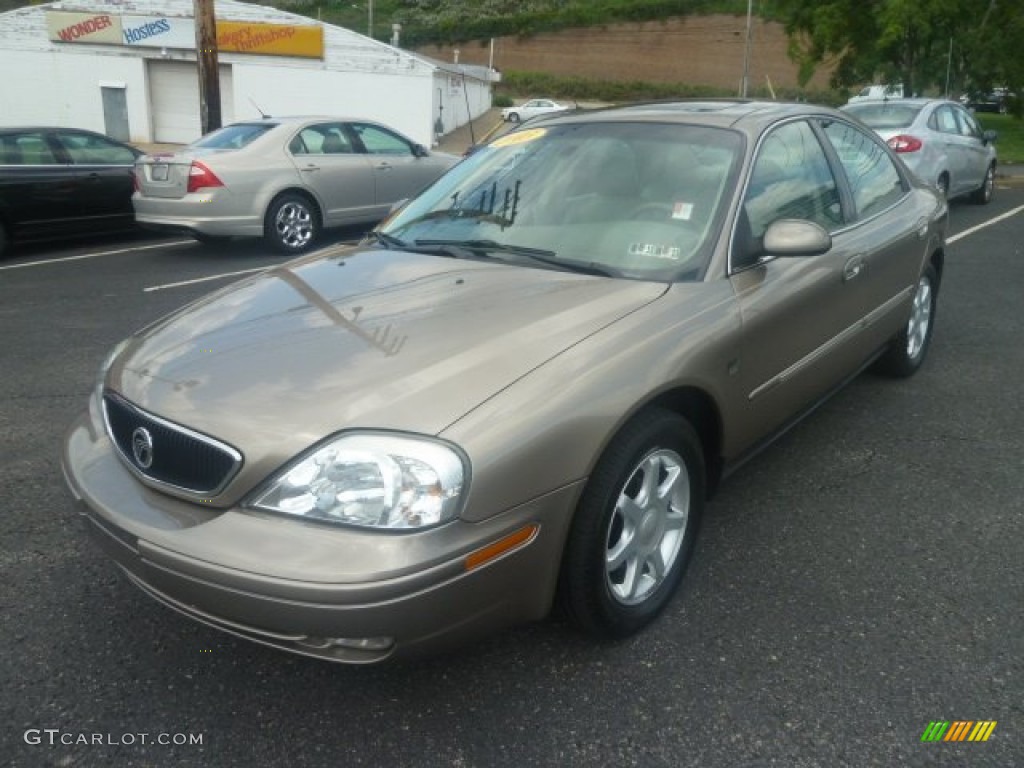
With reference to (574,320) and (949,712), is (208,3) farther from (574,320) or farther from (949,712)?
(949,712)

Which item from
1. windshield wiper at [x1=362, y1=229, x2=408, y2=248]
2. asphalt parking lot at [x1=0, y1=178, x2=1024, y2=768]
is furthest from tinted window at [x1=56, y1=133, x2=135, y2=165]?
windshield wiper at [x1=362, y1=229, x2=408, y2=248]

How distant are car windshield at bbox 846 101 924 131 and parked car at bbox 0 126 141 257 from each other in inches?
357

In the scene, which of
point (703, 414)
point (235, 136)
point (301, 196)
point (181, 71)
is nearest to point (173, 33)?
point (181, 71)

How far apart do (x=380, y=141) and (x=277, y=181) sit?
168cm

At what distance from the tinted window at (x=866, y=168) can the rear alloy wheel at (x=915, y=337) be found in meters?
0.58

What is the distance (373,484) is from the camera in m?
Answer: 2.02

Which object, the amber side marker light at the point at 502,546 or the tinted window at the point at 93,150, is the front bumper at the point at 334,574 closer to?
the amber side marker light at the point at 502,546

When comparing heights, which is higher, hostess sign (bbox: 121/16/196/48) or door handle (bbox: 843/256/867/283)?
hostess sign (bbox: 121/16/196/48)

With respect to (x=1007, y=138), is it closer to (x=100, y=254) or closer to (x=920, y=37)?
(x=920, y=37)

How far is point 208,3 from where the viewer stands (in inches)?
501

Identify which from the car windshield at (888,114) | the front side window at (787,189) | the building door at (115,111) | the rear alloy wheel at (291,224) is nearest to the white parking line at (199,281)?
the rear alloy wheel at (291,224)

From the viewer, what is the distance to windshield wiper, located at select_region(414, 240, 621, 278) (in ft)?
9.58

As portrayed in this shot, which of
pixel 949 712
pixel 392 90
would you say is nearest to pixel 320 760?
pixel 949 712

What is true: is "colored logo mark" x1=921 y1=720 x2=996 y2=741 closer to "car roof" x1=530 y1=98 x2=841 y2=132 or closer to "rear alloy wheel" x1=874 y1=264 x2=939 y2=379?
"car roof" x1=530 y1=98 x2=841 y2=132
